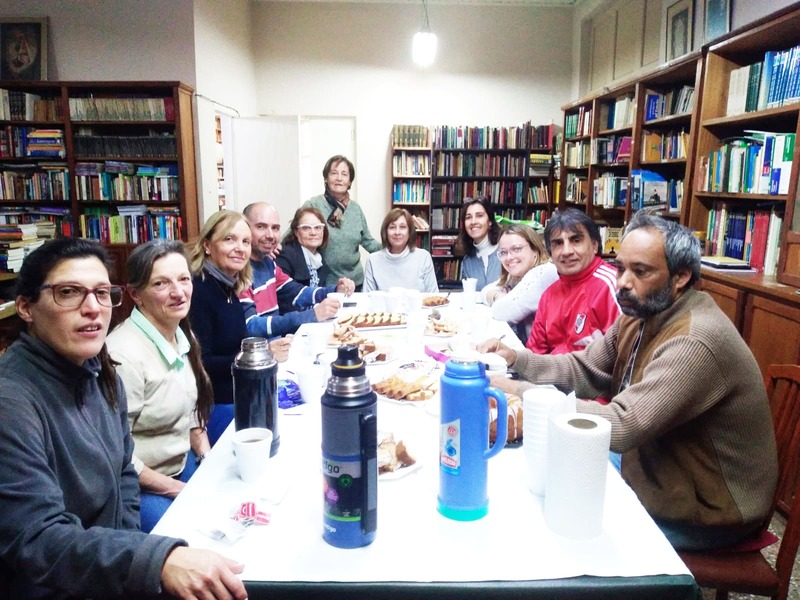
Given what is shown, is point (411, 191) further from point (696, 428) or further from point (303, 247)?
point (696, 428)

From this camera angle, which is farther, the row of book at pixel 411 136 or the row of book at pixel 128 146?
the row of book at pixel 411 136

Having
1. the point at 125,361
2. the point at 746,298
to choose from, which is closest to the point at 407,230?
the point at 746,298

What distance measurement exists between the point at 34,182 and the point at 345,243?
9.81 ft

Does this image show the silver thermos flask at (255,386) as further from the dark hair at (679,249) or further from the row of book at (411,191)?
the row of book at (411,191)

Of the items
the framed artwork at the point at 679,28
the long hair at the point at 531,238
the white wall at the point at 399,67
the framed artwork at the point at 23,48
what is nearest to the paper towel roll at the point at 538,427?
the long hair at the point at 531,238

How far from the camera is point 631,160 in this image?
4.48 m

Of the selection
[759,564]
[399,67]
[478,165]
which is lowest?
[759,564]

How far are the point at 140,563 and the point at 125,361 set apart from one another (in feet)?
2.56

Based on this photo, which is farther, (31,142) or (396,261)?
(31,142)

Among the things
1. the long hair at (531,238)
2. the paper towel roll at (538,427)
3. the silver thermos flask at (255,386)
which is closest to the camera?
the paper towel roll at (538,427)

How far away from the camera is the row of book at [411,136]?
6199mm

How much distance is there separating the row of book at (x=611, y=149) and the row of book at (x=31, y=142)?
479 centimetres

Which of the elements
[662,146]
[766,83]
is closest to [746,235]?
[766,83]

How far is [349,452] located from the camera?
839 mm
